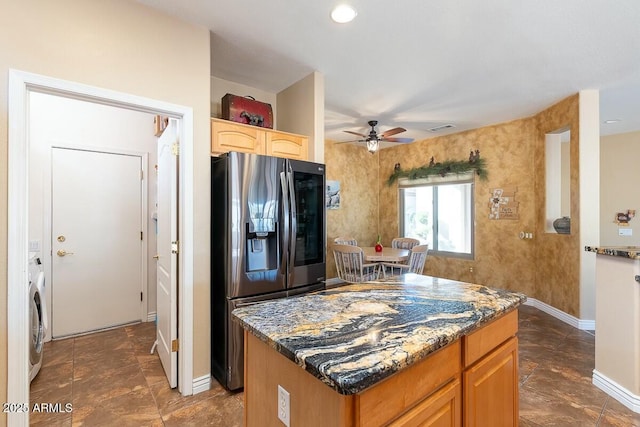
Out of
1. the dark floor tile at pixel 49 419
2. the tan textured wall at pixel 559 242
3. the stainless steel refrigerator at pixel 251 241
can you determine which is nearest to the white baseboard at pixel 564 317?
the tan textured wall at pixel 559 242

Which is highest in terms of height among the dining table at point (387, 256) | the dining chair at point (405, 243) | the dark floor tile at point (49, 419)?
the dining chair at point (405, 243)

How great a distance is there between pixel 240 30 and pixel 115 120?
2.16 metres

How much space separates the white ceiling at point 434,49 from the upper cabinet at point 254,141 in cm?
67

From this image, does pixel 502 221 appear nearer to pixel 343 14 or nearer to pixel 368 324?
pixel 343 14

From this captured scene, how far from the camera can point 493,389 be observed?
1.35 meters

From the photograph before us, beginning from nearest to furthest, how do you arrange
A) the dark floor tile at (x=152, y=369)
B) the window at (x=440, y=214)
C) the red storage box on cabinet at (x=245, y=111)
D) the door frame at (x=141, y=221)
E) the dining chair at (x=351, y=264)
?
the dark floor tile at (x=152, y=369) < the red storage box on cabinet at (x=245, y=111) < the door frame at (x=141, y=221) < the dining chair at (x=351, y=264) < the window at (x=440, y=214)

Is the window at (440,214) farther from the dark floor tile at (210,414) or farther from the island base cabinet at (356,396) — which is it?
the island base cabinet at (356,396)

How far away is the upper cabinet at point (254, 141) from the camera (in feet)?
8.07

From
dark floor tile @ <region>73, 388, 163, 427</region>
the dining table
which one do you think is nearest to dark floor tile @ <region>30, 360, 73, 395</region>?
dark floor tile @ <region>73, 388, 163, 427</region>

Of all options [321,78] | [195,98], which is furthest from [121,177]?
[321,78]

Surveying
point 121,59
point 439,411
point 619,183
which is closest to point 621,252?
point 439,411

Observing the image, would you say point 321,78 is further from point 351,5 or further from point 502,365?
point 502,365

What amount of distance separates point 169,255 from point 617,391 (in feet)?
11.2

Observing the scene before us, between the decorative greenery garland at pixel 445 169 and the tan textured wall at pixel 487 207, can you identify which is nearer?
the tan textured wall at pixel 487 207
